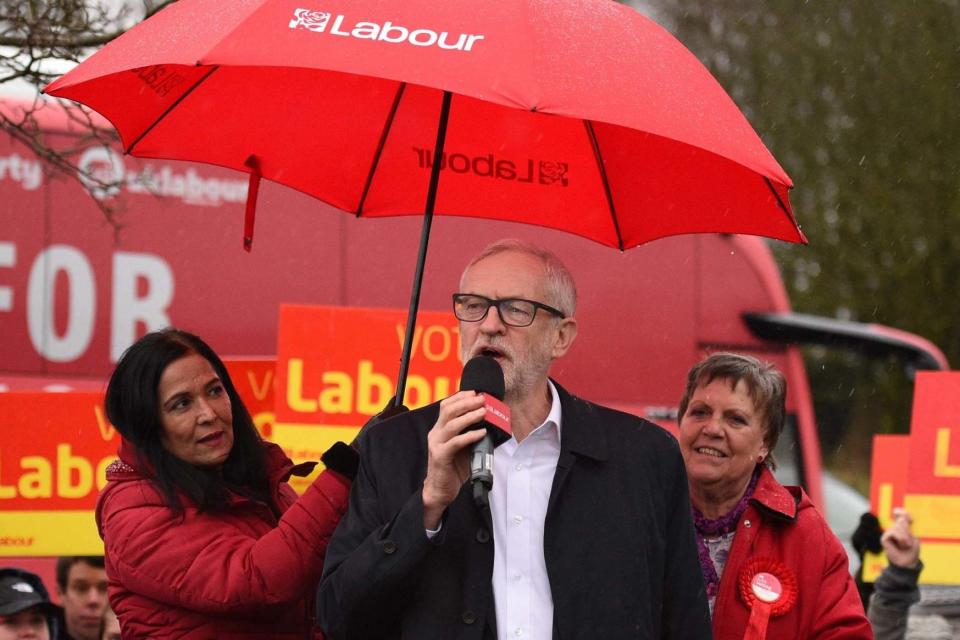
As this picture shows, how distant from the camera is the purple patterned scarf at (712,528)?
366cm

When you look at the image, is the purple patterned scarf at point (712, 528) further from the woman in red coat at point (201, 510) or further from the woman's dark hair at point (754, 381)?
the woman in red coat at point (201, 510)

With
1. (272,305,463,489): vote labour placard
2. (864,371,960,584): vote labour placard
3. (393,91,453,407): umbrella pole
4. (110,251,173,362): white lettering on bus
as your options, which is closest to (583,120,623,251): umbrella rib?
(393,91,453,407): umbrella pole

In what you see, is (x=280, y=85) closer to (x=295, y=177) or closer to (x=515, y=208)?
(x=295, y=177)

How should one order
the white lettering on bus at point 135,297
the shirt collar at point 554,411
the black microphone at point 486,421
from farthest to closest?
the white lettering on bus at point 135,297, the shirt collar at point 554,411, the black microphone at point 486,421

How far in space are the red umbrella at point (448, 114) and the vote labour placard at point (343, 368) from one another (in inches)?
70.7

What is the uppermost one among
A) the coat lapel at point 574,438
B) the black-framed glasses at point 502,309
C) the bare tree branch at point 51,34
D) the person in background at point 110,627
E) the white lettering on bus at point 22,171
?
the bare tree branch at point 51,34

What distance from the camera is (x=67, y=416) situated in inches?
206

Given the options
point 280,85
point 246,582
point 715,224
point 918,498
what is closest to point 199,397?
point 246,582

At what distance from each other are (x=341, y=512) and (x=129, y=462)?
1.92 feet

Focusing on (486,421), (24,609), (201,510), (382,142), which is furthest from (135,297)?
(486,421)

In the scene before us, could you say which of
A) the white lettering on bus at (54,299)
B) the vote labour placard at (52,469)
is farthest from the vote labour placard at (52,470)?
the white lettering on bus at (54,299)

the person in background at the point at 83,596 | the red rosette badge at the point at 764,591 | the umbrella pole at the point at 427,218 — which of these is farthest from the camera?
the person in background at the point at 83,596

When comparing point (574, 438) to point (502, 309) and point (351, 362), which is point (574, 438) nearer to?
point (502, 309)

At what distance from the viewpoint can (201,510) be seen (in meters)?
3.38
